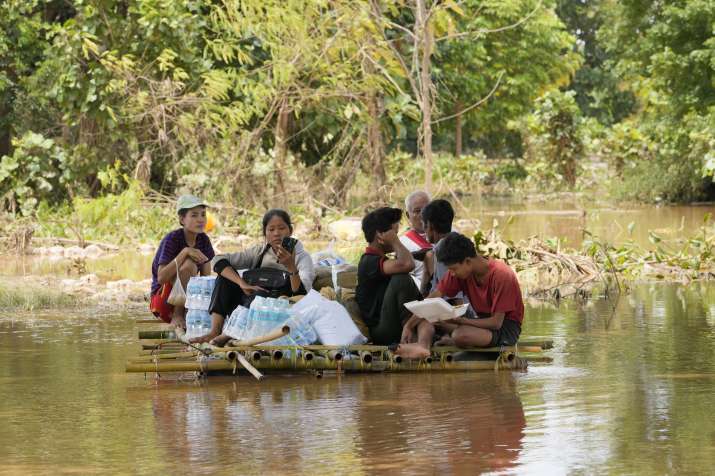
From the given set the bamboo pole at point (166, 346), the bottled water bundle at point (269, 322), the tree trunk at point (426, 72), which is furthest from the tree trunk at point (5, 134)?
the bottled water bundle at point (269, 322)

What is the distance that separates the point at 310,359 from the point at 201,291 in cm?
130

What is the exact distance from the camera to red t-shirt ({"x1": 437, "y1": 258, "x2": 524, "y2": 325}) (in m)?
9.05

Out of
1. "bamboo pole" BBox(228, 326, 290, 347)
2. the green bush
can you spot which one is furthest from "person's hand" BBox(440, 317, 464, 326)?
the green bush

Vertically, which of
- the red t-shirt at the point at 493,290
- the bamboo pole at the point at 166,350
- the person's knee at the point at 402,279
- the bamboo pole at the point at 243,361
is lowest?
the bamboo pole at the point at 243,361

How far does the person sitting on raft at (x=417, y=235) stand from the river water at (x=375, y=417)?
1.16m

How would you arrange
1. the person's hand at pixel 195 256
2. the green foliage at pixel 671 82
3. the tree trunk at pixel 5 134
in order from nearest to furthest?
1. the person's hand at pixel 195 256
2. the tree trunk at pixel 5 134
3. the green foliage at pixel 671 82

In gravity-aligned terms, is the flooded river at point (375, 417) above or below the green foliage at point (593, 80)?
below

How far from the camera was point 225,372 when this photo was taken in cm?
926

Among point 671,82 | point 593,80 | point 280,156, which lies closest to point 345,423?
point 280,156

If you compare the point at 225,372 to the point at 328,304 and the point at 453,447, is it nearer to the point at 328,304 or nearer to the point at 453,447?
the point at 328,304

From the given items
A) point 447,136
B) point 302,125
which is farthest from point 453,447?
point 447,136

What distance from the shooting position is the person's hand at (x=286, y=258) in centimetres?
946

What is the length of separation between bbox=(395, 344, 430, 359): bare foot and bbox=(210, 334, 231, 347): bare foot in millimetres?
1268

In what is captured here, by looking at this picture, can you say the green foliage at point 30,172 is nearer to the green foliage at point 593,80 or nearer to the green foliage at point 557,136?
the green foliage at point 557,136
